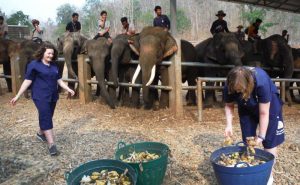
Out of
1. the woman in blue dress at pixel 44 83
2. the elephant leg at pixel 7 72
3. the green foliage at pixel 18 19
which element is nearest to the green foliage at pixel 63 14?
the green foliage at pixel 18 19

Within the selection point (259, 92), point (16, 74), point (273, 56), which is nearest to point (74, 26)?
point (16, 74)

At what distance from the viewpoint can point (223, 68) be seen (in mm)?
10852

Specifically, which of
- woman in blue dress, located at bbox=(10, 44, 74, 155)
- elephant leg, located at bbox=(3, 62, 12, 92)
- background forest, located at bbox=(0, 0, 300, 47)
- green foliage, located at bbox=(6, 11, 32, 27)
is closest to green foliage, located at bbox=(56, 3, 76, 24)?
background forest, located at bbox=(0, 0, 300, 47)

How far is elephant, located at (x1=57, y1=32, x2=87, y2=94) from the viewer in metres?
11.3

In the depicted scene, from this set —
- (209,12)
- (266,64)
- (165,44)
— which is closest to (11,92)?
(165,44)

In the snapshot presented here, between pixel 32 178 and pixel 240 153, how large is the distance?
9.25 feet

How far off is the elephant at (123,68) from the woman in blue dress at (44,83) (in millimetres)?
3360

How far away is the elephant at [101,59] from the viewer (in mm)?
9766

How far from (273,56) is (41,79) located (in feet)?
23.6

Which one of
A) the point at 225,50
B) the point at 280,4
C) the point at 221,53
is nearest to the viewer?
the point at 225,50

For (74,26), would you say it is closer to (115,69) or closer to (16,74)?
(16,74)

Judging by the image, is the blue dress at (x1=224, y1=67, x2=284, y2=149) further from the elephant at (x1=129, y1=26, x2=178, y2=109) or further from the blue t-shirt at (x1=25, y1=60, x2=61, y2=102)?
the elephant at (x1=129, y1=26, x2=178, y2=109)

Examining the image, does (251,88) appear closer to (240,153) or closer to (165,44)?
(240,153)

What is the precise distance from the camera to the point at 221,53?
10.5 m
